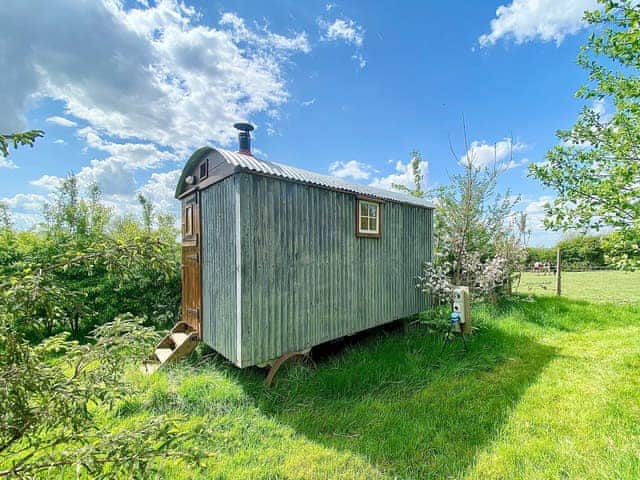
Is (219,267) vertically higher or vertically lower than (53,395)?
higher

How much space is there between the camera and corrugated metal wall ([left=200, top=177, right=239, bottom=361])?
383cm

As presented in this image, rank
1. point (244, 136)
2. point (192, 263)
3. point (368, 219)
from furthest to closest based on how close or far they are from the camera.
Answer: point (368, 219) → point (192, 263) → point (244, 136)

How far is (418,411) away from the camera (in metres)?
3.36

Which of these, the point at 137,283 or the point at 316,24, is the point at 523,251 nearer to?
the point at 316,24

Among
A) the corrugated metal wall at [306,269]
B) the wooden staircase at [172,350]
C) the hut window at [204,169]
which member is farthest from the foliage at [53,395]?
the wooden staircase at [172,350]

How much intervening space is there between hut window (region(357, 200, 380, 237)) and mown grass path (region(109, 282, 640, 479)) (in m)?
2.12

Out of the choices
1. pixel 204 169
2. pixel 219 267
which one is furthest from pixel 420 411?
pixel 204 169

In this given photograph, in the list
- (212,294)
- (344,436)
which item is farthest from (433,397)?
(212,294)

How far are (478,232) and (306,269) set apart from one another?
699cm

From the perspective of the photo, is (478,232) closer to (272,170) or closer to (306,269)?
(306,269)

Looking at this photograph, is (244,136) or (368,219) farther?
(368,219)

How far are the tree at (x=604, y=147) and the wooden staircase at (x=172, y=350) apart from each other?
594 cm

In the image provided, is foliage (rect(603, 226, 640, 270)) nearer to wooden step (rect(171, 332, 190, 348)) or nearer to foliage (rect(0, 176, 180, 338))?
foliage (rect(0, 176, 180, 338))

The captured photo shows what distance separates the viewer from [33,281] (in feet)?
3.84
